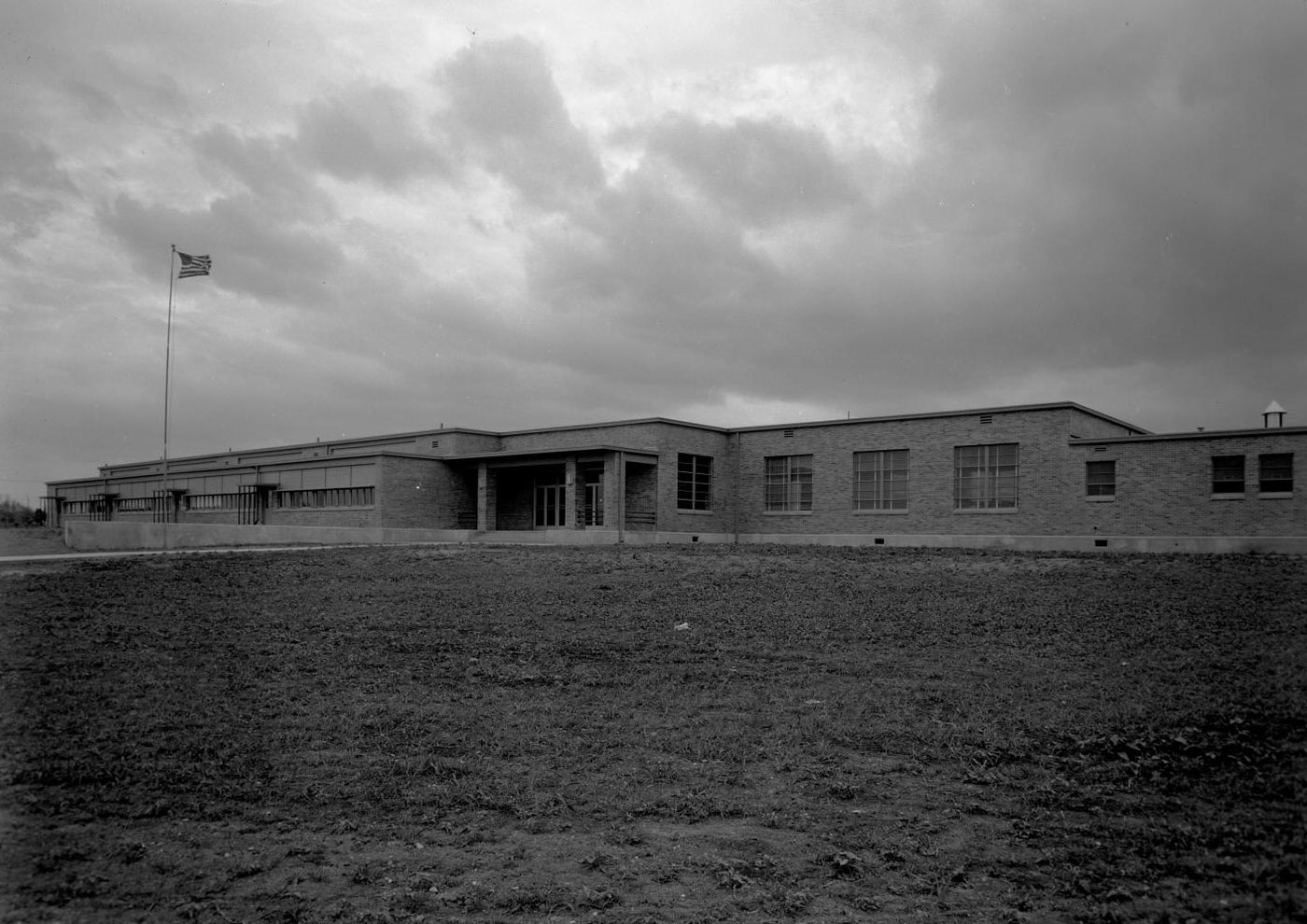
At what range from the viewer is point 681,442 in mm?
38625

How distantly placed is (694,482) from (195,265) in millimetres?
20390

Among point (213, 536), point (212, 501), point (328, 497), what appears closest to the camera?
point (213, 536)

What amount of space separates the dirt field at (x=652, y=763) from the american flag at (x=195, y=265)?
15107mm

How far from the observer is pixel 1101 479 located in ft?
101

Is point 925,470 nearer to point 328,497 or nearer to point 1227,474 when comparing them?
point 1227,474

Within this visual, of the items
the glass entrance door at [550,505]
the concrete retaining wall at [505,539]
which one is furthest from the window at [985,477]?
the glass entrance door at [550,505]

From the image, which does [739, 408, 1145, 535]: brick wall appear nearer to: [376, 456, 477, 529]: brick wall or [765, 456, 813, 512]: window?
[765, 456, 813, 512]: window

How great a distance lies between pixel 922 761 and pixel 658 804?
8.06 feet

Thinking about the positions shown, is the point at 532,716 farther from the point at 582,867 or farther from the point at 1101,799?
the point at 1101,799

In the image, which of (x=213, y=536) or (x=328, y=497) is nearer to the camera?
(x=213, y=536)

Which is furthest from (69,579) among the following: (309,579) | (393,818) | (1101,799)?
(1101,799)

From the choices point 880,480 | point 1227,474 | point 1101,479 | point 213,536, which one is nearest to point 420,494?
point 213,536

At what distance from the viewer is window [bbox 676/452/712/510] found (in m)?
38.8

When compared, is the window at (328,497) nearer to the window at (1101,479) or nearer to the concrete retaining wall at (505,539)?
the concrete retaining wall at (505,539)
